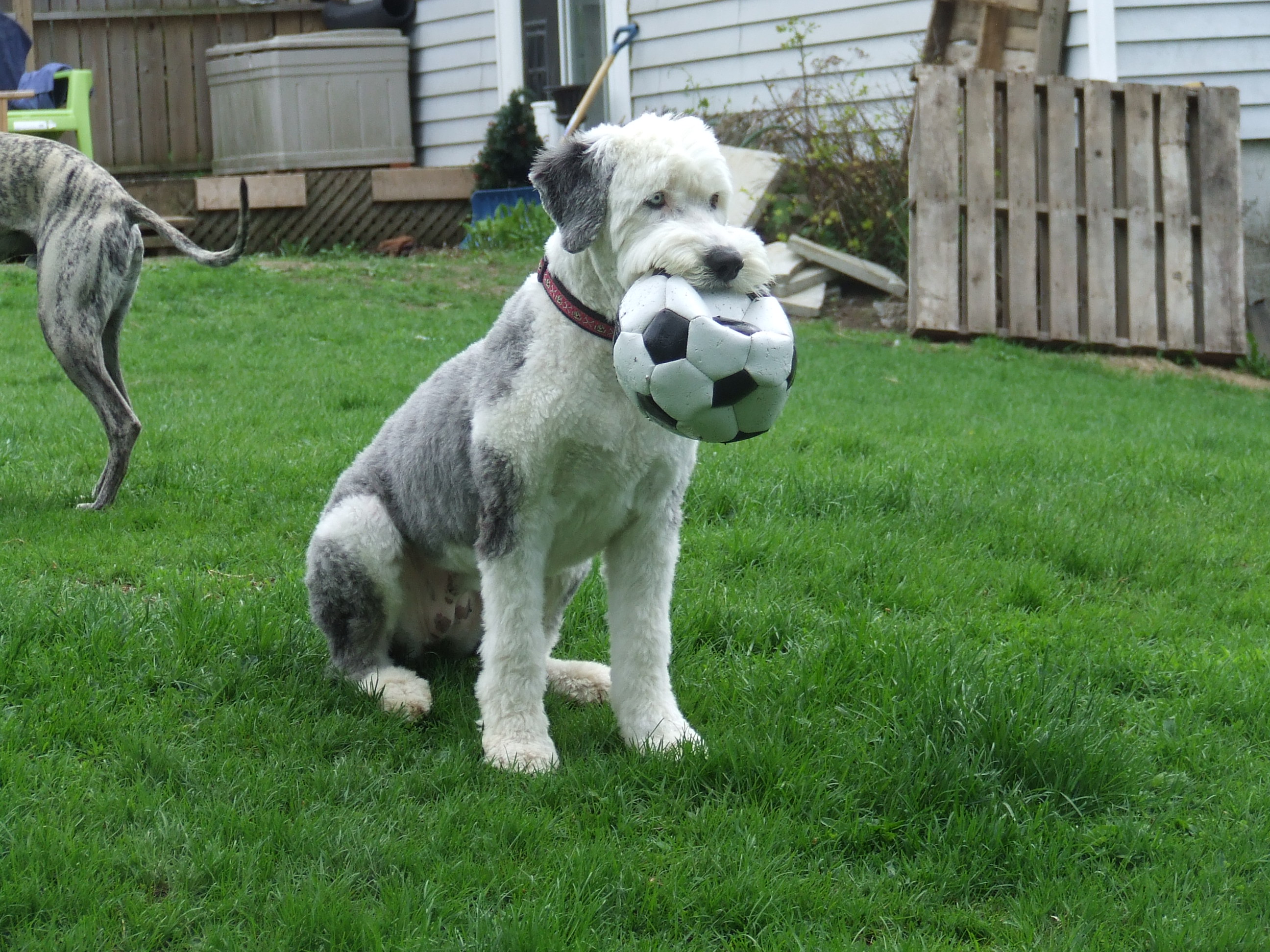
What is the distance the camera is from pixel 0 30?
1255 cm

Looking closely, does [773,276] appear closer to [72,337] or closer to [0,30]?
[72,337]

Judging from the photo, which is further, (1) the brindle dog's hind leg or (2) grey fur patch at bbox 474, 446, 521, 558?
(1) the brindle dog's hind leg

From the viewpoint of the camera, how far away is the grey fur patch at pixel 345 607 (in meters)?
3.43

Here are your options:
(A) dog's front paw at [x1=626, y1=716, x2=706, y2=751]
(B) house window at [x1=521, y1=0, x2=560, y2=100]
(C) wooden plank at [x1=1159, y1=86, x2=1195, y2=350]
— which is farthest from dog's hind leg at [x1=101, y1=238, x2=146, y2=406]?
(B) house window at [x1=521, y1=0, x2=560, y2=100]

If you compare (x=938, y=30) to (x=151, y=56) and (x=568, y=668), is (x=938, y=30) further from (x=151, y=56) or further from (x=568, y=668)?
(x=151, y=56)

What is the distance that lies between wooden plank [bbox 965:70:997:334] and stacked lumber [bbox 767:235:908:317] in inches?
39.5

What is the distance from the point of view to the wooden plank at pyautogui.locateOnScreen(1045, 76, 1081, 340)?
34.2 feet

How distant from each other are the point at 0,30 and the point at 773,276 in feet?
40.9

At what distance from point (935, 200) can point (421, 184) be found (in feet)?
22.8

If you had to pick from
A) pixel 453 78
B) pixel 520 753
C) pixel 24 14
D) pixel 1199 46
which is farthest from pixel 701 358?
pixel 453 78

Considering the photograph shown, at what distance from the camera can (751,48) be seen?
13273 millimetres

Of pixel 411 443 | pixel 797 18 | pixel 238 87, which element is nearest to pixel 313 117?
pixel 238 87

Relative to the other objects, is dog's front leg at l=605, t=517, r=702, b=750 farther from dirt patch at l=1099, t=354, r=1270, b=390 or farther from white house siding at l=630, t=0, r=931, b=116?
white house siding at l=630, t=0, r=931, b=116

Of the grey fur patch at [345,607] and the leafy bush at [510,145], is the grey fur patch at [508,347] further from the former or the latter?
the leafy bush at [510,145]
